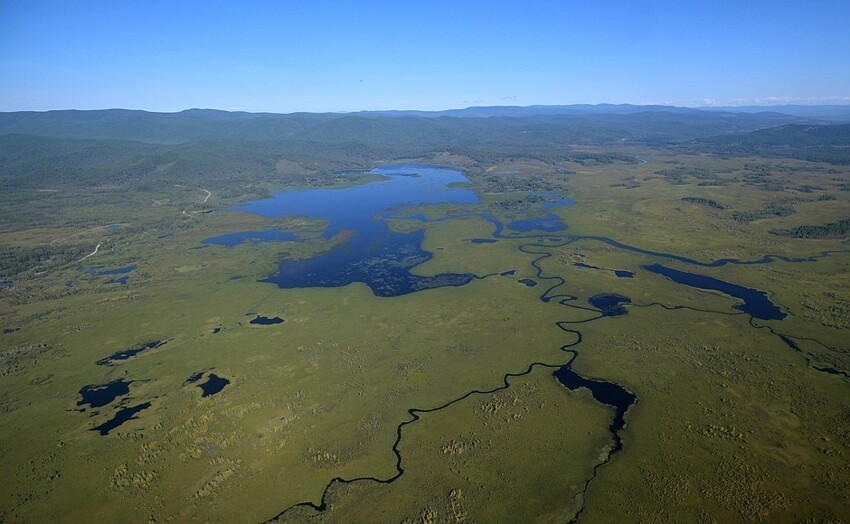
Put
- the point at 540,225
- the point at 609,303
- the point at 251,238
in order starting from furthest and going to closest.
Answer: the point at 540,225, the point at 251,238, the point at 609,303

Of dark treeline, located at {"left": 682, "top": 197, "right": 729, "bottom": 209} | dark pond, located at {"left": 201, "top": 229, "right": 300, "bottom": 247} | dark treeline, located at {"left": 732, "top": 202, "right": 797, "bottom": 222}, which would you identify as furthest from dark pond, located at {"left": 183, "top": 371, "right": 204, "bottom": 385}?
dark treeline, located at {"left": 682, "top": 197, "right": 729, "bottom": 209}

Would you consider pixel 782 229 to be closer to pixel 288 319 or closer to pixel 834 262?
pixel 834 262

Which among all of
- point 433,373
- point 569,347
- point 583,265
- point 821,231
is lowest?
point 433,373

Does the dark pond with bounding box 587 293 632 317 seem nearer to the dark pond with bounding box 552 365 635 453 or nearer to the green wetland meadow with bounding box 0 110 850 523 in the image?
the green wetland meadow with bounding box 0 110 850 523

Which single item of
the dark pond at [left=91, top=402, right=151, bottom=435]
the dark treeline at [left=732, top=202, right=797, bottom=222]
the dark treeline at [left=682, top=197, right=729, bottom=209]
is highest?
the dark treeline at [left=682, top=197, right=729, bottom=209]

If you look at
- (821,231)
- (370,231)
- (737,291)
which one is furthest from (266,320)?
(821,231)

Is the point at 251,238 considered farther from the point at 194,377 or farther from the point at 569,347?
A: the point at 569,347
